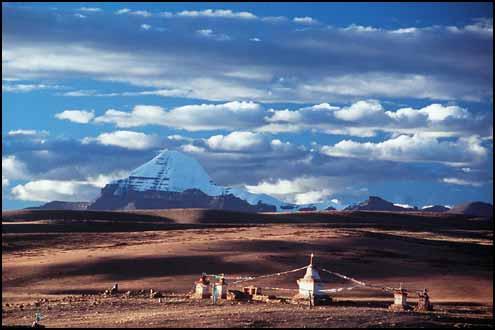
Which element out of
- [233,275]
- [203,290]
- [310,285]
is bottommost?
[233,275]

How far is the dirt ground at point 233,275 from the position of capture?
3025 centimetres

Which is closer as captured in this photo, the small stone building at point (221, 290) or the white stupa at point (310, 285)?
the white stupa at point (310, 285)

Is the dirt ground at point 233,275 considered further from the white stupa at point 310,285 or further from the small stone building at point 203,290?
the white stupa at point 310,285

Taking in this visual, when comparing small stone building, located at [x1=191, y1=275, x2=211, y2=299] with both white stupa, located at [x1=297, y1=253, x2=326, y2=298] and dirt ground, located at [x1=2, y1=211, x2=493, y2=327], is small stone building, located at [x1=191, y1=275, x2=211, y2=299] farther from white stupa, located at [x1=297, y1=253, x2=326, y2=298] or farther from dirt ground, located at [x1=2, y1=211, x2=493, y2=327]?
white stupa, located at [x1=297, y1=253, x2=326, y2=298]

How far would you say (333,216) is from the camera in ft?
545

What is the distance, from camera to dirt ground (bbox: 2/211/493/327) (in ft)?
99.2

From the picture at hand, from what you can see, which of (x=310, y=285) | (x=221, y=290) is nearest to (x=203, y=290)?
(x=221, y=290)

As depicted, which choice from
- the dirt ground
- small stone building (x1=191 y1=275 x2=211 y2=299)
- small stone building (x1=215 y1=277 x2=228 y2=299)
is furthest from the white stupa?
small stone building (x1=191 y1=275 x2=211 y2=299)

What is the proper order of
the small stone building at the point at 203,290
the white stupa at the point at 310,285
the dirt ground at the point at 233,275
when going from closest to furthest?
the dirt ground at the point at 233,275 < the white stupa at the point at 310,285 < the small stone building at the point at 203,290

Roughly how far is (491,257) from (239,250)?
73.1ft

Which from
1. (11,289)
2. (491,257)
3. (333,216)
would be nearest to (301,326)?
(11,289)

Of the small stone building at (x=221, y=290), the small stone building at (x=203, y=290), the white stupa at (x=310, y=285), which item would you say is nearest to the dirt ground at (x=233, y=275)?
the small stone building at (x=203, y=290)

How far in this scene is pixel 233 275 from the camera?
183 feet

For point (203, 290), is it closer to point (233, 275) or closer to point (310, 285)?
point (310, 285)
